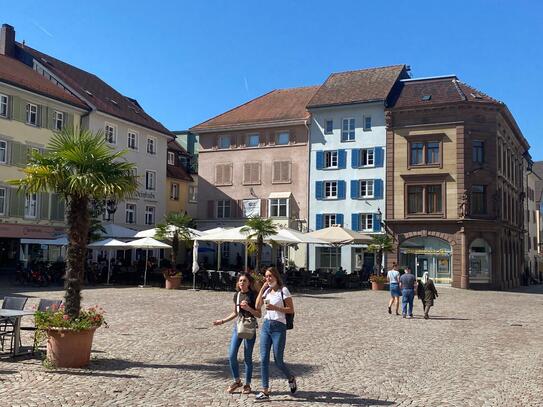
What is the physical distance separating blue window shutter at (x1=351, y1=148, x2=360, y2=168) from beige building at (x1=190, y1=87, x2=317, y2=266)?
3.65 meters

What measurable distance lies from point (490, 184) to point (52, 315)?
36.2 m

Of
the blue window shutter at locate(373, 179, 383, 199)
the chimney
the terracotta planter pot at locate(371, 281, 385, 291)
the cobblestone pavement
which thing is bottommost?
the cobblestone pavement

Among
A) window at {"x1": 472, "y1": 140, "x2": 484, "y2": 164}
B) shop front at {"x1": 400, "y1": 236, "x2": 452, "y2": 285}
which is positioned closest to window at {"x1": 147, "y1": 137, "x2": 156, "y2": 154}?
shop front at {"x1": 400, "y1": 236, "x2": 452, "y2": 285}

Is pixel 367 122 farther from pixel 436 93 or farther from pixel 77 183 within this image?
pixel 77 183

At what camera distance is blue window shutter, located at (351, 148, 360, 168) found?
44566 millimetres

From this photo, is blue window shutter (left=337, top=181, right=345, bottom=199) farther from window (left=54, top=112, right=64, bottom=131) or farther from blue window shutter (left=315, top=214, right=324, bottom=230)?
window (left=54, top=112, right=64, bottom=131)

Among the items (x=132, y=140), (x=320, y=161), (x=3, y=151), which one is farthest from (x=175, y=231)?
(x=320, y=161)

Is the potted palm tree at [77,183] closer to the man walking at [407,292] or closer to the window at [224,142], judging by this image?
the man walking at [407,292]

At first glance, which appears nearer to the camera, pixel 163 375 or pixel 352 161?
pixel 163 375

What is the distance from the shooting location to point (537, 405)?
7770 millimetres

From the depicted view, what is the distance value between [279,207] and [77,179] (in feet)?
122

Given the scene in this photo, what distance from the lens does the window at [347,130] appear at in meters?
45.2

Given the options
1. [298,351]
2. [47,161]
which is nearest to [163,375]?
[298,351]

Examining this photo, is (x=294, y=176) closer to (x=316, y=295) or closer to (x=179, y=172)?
(x=179, y=172)
